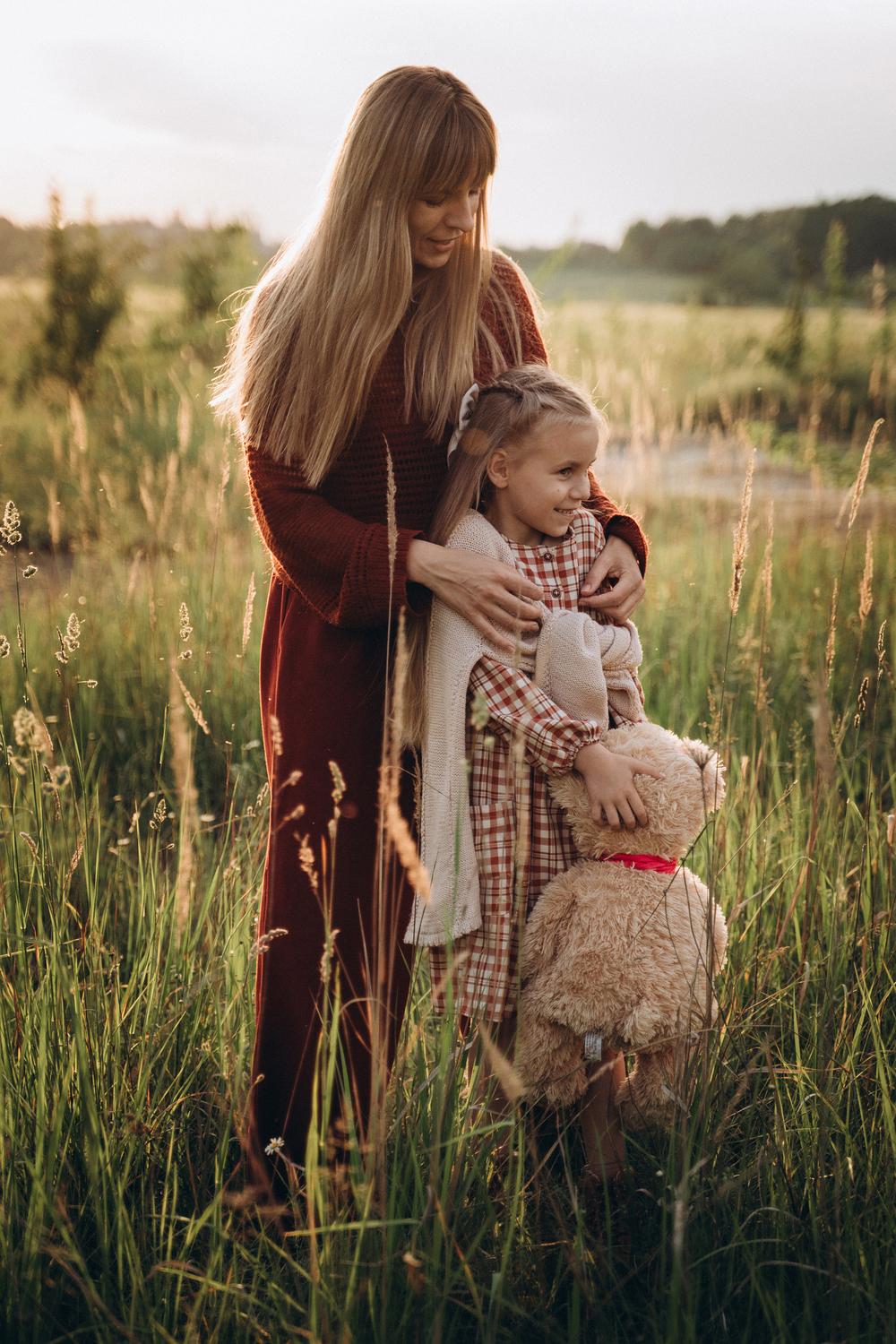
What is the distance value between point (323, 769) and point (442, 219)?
98 cm

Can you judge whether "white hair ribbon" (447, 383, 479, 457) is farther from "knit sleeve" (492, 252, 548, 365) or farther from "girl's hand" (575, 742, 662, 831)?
→ "girl's hand" (575, 742, 662, 831)

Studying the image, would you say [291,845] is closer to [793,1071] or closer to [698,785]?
[698,785]

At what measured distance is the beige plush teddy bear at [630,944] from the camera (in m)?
1.72

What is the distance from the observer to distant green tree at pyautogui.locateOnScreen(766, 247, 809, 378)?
5432mm

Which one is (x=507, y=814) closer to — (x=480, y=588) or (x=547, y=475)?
(x=480, y=588)

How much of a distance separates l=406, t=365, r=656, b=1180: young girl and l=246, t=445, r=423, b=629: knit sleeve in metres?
0.12

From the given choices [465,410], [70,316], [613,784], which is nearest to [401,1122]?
[613,784]

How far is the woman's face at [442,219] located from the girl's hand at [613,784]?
0.92 m

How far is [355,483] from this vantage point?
201 centimetres

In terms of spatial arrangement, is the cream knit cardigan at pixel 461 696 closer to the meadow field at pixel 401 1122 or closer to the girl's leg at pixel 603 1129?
the meadow field at pixel 401 1122

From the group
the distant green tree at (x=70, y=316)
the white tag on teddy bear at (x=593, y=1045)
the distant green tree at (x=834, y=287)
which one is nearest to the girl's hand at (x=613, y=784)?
the white tag on teddy bear at (x=593, y=1045)

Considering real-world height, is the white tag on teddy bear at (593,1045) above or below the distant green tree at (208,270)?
below

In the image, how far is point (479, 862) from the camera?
6.07ft

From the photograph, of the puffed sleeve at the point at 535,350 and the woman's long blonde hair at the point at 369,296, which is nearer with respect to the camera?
the woman's long blonde hair at the point at 369,296
